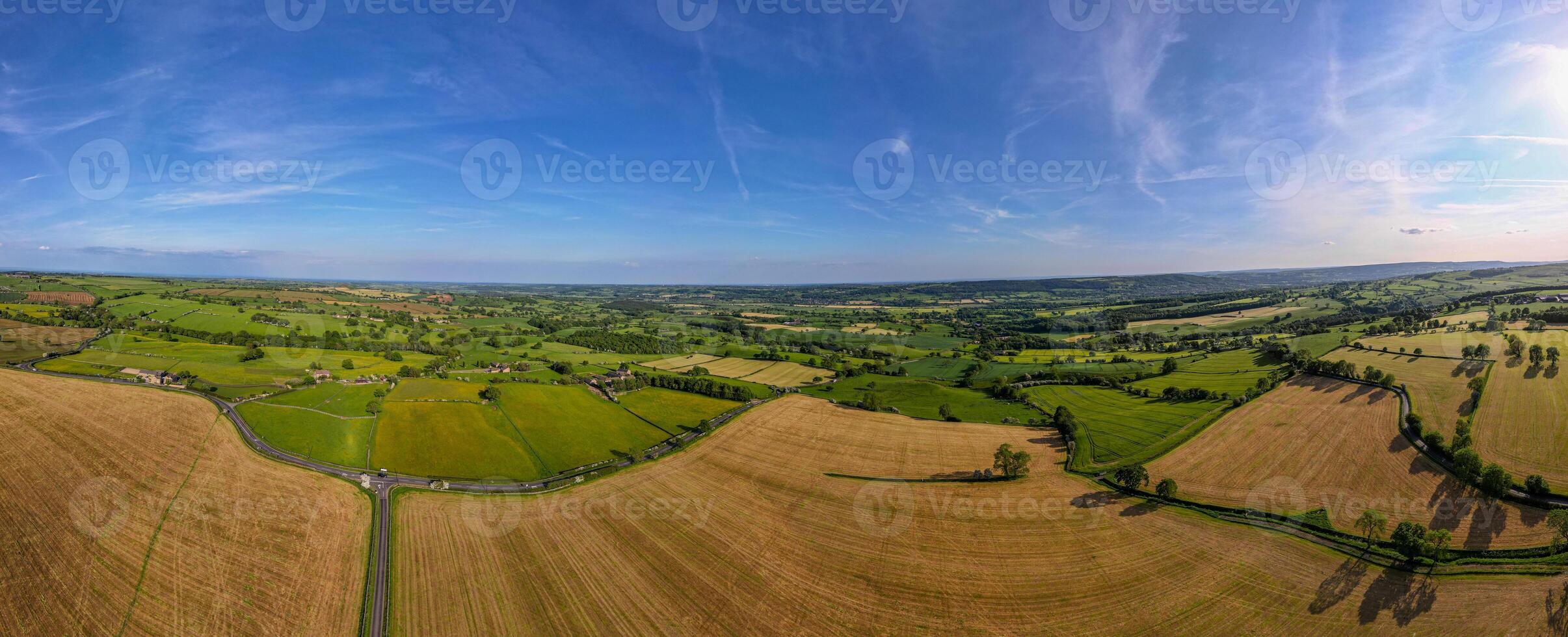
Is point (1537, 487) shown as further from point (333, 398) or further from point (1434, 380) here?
point (333, 398)

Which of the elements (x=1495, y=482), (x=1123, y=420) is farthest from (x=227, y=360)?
(x=1495, y=482)

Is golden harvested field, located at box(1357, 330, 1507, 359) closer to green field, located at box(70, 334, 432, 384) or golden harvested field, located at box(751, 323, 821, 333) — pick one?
golden harvested field, located at box(751, 323, 821, 333)

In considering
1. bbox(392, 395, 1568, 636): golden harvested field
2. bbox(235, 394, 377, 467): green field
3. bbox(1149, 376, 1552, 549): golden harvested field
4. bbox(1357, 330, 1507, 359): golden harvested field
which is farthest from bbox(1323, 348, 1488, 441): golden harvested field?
bbox(235, 394, 377, 467): green field

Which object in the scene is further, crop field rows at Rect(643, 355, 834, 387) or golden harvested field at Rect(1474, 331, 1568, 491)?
crop field rows at Rect(643, 355, 834, 387)

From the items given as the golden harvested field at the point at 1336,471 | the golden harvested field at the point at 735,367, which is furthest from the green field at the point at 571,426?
the golden harvested field at the point at 1336,471

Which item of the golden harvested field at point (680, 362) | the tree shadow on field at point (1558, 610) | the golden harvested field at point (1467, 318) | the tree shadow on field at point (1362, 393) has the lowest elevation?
the golden harvested field at point (680, 362)

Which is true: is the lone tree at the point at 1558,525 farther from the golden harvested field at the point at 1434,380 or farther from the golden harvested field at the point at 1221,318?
the golden harvested field at the point at 1221,318
